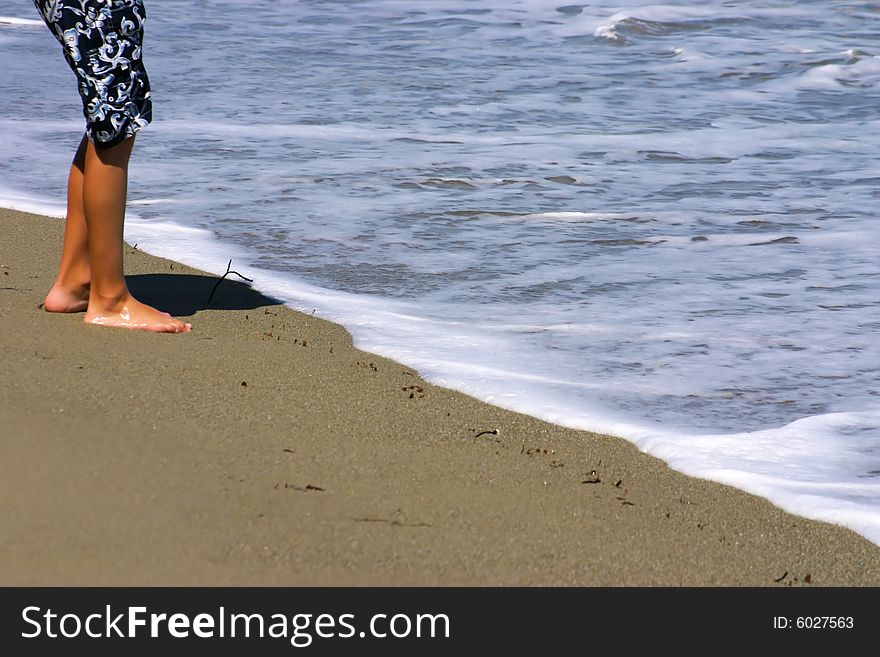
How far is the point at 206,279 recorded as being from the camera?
4.79 m

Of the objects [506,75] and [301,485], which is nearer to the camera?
[301,485]

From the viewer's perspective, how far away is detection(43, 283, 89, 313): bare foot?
3826 millimetres

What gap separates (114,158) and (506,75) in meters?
7.83

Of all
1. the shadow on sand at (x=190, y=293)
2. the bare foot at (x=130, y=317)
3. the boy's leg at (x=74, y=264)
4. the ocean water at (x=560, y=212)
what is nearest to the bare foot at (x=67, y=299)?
Result: the boy's leg at (x=74, y=264)

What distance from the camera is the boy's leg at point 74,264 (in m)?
3.81

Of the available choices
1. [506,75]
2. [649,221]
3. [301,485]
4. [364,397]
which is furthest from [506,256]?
[506,75]

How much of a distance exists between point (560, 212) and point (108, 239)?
323cm

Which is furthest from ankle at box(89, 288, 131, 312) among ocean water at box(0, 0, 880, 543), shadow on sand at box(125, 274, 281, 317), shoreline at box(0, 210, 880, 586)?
ocean water at box(0, 0, 880, 543)

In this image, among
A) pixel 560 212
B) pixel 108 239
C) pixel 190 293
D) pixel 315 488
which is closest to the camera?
pixel 315 488

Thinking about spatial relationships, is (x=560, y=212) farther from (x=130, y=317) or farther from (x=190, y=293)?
(x=130, y=317)

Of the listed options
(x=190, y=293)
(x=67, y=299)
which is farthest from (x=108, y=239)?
(x=190, y=293)

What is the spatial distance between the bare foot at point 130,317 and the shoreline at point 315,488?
0.07m

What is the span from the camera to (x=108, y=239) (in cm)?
370
